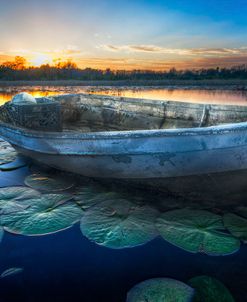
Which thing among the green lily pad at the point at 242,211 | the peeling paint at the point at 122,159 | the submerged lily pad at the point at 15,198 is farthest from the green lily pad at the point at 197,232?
the submerged lily pad at the point at 15,198

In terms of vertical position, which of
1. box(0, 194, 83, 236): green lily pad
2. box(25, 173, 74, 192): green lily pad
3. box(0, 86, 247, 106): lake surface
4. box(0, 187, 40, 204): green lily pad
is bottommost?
box(0, 194, 83, 236): green lily pad

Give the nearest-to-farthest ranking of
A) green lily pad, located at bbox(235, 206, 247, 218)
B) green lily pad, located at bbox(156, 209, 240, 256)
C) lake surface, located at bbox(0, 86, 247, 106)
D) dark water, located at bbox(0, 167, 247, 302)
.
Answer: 1. dark water, located at bbox(0, 167, 247, 302)
2. green lily pad, located at bbox(156, 209, 240, 256)
3. green lily pad, located at bbox(235, 206, 247, 218)
4. lake surface, located at bbox(0, 86, 247, 106)

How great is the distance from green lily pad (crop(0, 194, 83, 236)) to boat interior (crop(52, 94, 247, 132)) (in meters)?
2.95

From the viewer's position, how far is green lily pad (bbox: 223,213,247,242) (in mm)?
2637

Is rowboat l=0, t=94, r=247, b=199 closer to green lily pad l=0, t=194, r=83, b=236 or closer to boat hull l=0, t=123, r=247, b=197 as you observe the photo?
boat hull l=0, t=123, r=247, b=197

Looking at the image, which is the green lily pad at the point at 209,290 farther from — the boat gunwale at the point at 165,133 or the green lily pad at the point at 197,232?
the boat gunwale at the point at 165,133

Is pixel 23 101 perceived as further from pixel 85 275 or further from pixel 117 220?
pixel 85 275

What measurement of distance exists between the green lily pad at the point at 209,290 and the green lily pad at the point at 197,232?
353 mm

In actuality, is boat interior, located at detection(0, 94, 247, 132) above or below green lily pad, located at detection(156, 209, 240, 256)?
above

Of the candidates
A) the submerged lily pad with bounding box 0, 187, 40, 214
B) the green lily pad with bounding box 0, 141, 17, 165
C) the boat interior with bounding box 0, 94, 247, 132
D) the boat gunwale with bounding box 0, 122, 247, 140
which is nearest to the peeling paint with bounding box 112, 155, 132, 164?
the boat gunwale with bounding box 0, 122, 247, 140

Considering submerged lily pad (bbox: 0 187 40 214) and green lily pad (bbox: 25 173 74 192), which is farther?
green lily pad (bbox: 25 173 74 192)

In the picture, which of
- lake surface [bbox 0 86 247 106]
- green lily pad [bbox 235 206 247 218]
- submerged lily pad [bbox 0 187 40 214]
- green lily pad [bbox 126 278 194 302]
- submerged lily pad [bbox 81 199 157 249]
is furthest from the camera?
lake surface [bbox 0 86 247 106]

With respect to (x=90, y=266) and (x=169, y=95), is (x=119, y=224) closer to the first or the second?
(x=90, y=266)

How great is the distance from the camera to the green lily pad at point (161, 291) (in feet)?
6.17
